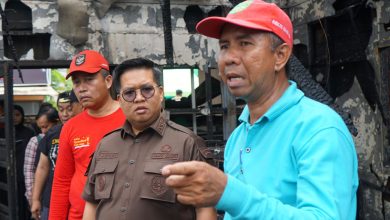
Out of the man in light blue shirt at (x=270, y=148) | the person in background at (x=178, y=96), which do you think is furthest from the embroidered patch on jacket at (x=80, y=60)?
the person in background at (x=178, y=96)

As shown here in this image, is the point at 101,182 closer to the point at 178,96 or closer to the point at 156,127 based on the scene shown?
the point at 156,127

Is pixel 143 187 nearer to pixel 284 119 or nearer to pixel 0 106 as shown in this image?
pixel 284 119

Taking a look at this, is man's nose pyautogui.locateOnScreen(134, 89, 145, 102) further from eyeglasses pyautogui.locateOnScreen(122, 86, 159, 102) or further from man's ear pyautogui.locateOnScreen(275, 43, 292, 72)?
man's ear pyautogui.locateOnScreen(275, 43, 292, 72)

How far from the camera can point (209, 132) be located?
6.53 meters

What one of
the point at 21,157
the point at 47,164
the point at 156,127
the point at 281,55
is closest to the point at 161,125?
the point at 156,127

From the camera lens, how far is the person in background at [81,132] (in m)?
Result: 2.86

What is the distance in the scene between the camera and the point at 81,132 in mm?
2914

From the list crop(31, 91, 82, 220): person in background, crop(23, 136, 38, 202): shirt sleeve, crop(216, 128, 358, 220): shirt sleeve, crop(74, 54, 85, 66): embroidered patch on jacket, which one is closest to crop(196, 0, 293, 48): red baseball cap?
crop(216, 128, 358, 220): shirt sleeve

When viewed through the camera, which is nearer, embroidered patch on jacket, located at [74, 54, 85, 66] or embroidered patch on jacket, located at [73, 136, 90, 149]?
embroidered patch on jacket, located at [73, 136, 90, 149]

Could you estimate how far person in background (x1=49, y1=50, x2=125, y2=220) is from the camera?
2.86 m

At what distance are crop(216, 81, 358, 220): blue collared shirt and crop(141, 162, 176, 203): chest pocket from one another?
0.69m

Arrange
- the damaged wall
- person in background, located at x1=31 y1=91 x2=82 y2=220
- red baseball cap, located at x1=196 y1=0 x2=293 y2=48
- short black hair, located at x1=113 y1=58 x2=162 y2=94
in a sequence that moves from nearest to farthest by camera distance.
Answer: red baseball cap, located at x1=196 y1=0 x2=293 y2=48 → short black hair, located at x1=113 y1=58 x2=162 y2=94 → person in background, located at x1=31 y1=91 x2=82 y2=220 → the damaged wall

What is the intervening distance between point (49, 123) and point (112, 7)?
189 cm

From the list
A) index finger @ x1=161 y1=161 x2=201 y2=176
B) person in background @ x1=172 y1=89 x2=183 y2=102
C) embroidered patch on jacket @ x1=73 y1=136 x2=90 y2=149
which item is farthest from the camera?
person in background @ x1=172 y1=89 x2=183 y2=102
